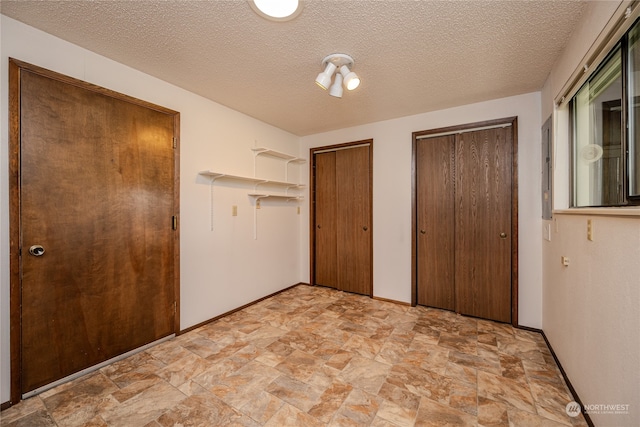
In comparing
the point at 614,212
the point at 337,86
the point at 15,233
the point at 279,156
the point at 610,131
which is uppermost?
the point at 337,86

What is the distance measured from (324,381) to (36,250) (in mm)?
2167

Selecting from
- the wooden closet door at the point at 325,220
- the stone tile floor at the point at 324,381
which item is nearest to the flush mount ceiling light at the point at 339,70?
the wooden closet door at the point at 325,220

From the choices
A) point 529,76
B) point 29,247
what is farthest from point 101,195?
point 529,76

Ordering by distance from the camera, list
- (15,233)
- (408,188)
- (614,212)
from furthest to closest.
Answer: (408,188), (15,233), (614,212)

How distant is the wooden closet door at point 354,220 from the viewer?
368cm

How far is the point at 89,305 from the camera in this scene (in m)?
1.93

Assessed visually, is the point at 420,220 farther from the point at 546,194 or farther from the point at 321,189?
the point at 321,189

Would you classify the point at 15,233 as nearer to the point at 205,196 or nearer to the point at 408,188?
the point at 205,196

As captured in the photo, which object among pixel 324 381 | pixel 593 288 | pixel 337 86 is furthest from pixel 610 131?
pixel 324 381

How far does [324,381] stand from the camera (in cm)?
185

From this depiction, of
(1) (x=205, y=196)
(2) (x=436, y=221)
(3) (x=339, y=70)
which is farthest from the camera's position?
(2) (x=436, y=221)

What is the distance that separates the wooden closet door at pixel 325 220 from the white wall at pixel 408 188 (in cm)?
36

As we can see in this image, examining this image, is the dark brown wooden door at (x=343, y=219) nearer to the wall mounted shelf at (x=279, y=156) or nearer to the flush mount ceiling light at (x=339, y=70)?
the wall mounted shelf at (x=279, y=156)

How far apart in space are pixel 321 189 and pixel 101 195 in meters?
2.75
